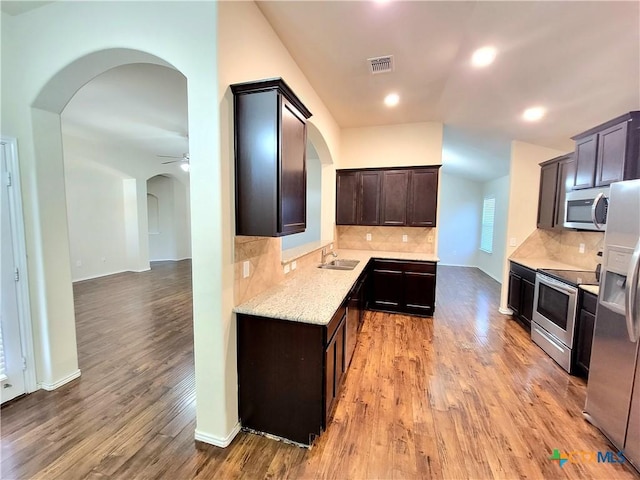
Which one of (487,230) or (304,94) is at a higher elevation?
(304,94)

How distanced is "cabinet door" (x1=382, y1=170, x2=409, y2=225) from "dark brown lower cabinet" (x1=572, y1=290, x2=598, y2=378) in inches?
95.3

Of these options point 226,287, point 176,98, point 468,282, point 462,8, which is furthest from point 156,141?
point 468,282

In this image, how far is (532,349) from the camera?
3338 mm

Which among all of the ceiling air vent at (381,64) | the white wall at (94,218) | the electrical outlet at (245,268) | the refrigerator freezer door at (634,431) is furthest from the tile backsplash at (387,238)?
the white wall at (94,218)

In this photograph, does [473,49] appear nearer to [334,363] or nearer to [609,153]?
[609,153]

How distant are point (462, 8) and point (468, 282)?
6.00 m

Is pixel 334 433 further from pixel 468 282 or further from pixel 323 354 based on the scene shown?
pixel 468 282

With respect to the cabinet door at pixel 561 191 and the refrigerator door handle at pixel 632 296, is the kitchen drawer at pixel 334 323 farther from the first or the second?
the cabinet door at pixel 561 191

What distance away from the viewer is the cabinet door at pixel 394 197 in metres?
4.61

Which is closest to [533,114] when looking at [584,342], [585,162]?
[585,162]

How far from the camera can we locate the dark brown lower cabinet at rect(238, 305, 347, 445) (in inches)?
73.8

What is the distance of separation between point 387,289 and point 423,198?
1.60 m

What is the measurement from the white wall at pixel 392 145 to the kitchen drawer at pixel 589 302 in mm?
2629

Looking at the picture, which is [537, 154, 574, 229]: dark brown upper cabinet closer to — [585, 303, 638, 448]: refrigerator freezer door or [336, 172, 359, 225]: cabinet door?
[585, 303, 638, 448]: refrigerator freezer door
